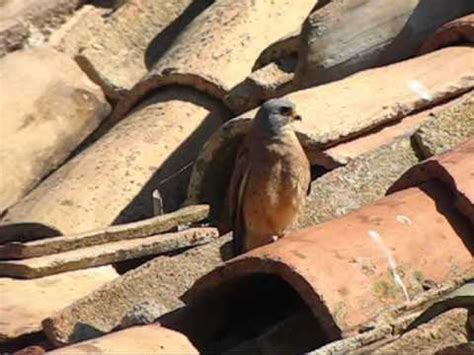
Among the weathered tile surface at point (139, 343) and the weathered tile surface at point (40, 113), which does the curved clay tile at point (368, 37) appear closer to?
the weathered tile surface at point (40, 113)

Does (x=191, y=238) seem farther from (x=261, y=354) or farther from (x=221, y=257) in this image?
(x=261, y=354)

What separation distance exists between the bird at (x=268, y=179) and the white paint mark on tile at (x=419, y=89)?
12.0 inches

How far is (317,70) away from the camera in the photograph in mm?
4914

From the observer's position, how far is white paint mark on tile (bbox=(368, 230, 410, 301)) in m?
3.39

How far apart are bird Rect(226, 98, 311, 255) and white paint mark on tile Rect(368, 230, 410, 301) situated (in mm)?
719

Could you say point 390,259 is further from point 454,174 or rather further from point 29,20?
point 29,20

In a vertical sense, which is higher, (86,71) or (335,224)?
(86,71)

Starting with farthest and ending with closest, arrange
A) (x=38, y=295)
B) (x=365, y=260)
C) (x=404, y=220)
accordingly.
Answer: (x=38, y=295) < (x=404, y=220) < (x=365, y=260)

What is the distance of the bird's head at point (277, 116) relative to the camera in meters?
4.27

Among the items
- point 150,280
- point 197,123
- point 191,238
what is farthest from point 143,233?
point 197,123

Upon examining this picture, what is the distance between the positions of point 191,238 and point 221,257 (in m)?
0.22

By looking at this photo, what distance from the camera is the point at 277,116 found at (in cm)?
425

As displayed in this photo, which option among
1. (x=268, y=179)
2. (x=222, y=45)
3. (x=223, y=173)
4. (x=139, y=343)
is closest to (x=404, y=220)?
(x=139, y=343)

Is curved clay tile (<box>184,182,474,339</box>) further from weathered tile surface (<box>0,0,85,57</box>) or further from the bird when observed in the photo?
weathered tile surface (<box>0,0,85,57</box>)
